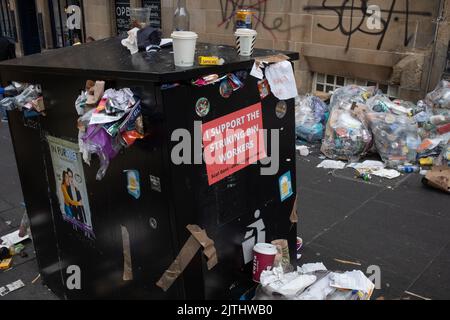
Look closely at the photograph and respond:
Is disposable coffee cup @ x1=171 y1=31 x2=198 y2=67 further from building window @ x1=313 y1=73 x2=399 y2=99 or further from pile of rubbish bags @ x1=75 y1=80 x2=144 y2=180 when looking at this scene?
building window @ x1=313 y1=73 x2=399 y2=99

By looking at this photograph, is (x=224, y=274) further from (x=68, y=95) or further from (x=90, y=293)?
(x=68, y=95)

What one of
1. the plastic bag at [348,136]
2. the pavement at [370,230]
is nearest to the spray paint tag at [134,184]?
the pavement at [370,230]

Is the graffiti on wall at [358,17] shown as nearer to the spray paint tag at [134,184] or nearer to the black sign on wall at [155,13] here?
the black sign on wall at [155,13]

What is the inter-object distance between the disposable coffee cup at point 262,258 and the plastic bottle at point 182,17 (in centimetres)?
591

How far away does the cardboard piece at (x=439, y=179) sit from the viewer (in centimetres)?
451

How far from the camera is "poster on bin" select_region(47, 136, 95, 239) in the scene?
254 cm

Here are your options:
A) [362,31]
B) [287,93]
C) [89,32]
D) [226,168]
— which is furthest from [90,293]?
[89,32]

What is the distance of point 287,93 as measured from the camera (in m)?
2.64

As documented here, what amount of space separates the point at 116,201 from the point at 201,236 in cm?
52

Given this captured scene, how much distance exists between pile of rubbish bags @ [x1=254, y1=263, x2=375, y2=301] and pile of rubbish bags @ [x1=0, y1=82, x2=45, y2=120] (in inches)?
64.9

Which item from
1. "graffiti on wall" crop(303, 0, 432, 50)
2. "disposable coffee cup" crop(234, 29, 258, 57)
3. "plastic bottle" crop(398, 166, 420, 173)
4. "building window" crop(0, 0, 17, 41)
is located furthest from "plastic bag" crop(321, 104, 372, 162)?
"building window" crop(0, 0, 17, 41)

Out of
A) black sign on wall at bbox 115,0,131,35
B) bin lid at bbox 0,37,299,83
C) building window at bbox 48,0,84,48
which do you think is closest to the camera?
bin lid at bbox 0,37,299,83

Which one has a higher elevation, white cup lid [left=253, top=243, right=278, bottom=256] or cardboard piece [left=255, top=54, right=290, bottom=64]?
cardboard piece [left=255, top=54, right=290, bottom=64]
